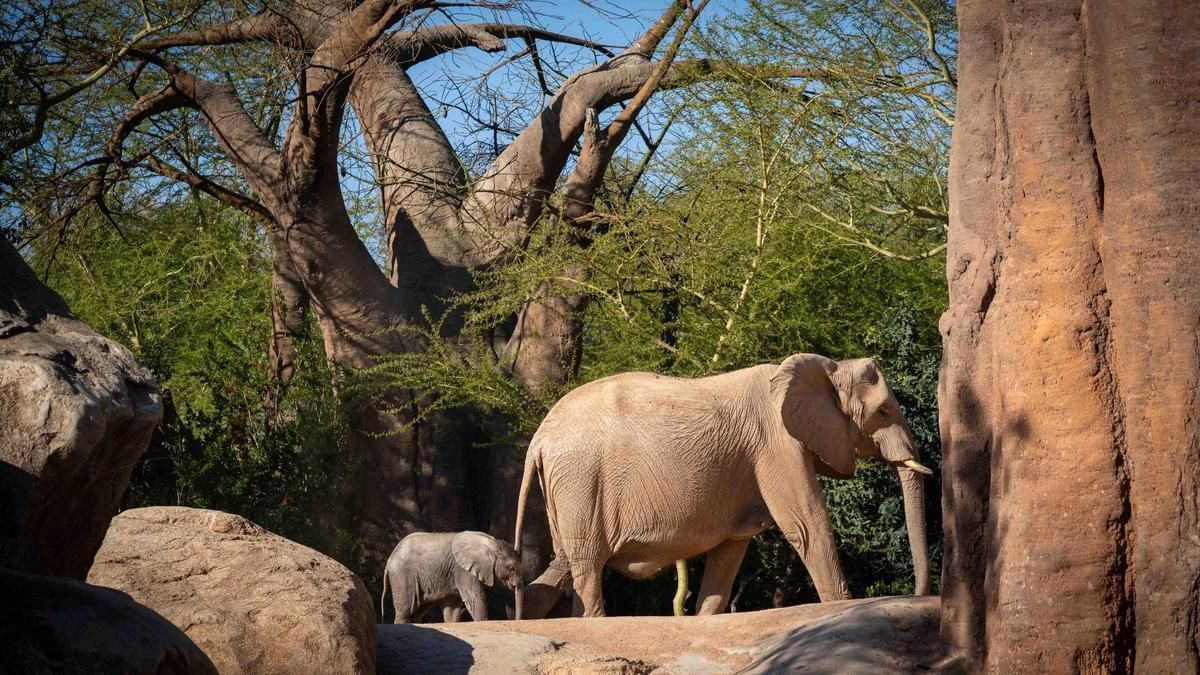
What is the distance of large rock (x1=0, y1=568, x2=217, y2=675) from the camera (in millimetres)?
3430

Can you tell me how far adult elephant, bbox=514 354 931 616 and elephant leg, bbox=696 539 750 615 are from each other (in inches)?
15.6

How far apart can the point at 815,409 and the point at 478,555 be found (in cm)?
234

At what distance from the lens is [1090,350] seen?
488cm

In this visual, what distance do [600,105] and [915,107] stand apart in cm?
274

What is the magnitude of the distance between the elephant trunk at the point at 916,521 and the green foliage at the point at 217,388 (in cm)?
470

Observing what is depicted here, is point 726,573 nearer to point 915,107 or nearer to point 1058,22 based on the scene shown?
point 915,107

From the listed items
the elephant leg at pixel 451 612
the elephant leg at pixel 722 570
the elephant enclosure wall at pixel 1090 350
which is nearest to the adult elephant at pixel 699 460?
the elephant leg at pixel 722 570

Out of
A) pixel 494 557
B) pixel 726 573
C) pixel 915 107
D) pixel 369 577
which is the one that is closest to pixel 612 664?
pixel 494 557

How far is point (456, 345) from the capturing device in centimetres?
1167

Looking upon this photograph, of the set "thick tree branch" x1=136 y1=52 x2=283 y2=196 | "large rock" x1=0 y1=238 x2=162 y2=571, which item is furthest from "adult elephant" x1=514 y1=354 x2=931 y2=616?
"large rock" x1=0 y1=238 x2=162 y2=571

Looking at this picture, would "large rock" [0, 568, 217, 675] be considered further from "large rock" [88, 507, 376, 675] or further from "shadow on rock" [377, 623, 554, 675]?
"shadow on rock" [377, 623, 554, 675]

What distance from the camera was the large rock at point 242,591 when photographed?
18.5 ft

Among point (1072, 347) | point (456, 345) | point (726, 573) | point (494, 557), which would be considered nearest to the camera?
point (1072, 347)

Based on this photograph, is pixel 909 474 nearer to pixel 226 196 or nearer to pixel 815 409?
pixel 815 409
